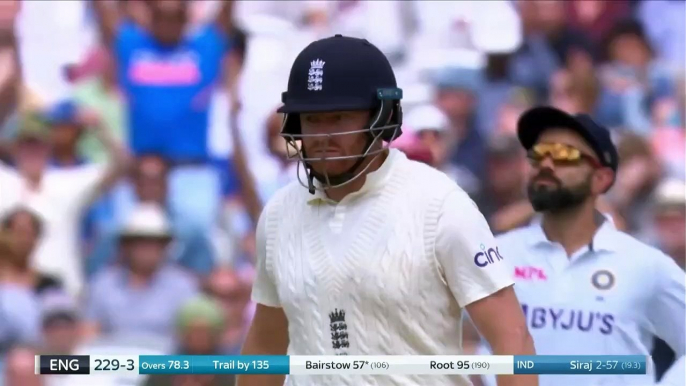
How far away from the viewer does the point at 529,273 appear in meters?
5.64

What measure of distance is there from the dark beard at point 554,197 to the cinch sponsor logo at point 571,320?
17.4 inches

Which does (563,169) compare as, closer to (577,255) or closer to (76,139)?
(577,255)

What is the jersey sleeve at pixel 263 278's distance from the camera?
13.7ft

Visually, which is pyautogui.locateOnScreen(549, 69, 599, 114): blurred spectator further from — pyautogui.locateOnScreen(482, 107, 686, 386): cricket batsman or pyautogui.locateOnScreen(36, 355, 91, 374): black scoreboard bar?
pyautogui.locateOnScreen(36, 355, 91, 374): black scoreboard bar

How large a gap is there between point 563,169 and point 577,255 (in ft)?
1.20

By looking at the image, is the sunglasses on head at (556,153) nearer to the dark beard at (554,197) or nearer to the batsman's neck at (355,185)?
the dark beard at (554,197)

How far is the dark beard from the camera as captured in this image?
Answer: 567cm

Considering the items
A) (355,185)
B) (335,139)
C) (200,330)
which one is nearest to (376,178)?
(355,185)

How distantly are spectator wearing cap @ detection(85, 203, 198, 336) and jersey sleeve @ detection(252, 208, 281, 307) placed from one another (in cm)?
317

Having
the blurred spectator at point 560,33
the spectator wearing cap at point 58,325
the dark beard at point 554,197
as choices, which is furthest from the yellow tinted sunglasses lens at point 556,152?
the spectator wearing cap at point 58,325

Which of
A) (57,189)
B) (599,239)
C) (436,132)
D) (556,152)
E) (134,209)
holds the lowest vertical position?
(599,239)

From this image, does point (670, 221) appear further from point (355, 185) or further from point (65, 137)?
point (355, 185)

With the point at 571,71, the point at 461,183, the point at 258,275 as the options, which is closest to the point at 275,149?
the point at 461,183

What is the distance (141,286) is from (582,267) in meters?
2.75
